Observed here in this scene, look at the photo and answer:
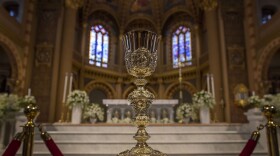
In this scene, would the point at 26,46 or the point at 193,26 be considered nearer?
the point at 26,46

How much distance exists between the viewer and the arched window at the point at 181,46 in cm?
1923

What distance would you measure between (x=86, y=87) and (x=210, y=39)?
8.91 m

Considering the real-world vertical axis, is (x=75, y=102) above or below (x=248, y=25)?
below

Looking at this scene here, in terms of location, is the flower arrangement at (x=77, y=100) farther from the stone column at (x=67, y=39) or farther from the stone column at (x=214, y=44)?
the stone column at (x=214, y=44)

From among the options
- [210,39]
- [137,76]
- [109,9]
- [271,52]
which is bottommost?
[137,76]

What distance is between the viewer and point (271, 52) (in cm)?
1098

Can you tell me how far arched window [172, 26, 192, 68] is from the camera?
19.2 m

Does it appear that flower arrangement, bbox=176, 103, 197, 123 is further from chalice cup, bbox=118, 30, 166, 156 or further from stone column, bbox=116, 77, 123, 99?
stone column, bbox=116, 77, 123, 99

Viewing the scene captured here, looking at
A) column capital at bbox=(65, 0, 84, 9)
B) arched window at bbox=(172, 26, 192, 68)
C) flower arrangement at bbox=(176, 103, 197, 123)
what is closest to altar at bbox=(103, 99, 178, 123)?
flower arrangement at bbox=(176, 103, 197, 123)

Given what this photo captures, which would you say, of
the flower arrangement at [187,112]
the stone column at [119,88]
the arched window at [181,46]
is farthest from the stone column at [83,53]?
the flower arrangement at [187,112]

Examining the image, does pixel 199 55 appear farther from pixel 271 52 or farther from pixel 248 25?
pixel 271 52

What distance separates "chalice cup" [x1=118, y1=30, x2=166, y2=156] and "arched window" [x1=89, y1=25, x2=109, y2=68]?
16.4 m

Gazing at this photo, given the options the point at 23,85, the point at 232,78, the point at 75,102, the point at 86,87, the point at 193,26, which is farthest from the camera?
the point at 193,26

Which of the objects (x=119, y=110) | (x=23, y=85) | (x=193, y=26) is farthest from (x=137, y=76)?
(x=193, y=26)
